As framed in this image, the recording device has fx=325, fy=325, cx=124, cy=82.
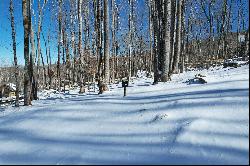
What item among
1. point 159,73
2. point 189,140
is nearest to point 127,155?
point 189,140

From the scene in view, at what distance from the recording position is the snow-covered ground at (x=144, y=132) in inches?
183

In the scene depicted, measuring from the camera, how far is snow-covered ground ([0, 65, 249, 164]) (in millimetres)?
4637

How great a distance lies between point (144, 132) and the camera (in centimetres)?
570

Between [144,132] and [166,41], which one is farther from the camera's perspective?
[166,41]

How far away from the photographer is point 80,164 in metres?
4.70

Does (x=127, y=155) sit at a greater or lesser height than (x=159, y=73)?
lesser

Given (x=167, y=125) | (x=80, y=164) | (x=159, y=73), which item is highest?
(x=159, y=73)

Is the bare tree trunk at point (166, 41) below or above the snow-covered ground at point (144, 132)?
above

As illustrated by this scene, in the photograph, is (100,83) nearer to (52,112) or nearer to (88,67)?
(52,112)

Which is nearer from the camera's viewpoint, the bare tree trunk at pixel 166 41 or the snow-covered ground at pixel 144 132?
the snow-covered ground at pixel 144 132

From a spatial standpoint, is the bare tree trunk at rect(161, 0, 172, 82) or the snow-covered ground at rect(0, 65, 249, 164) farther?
the bare tree trunk at rect(161, 0, 172, 82)

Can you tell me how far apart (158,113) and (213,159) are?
7.42 ft

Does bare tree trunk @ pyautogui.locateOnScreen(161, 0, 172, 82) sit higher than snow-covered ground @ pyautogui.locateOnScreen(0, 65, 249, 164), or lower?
higher

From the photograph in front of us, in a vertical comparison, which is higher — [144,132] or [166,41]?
[166,41]
